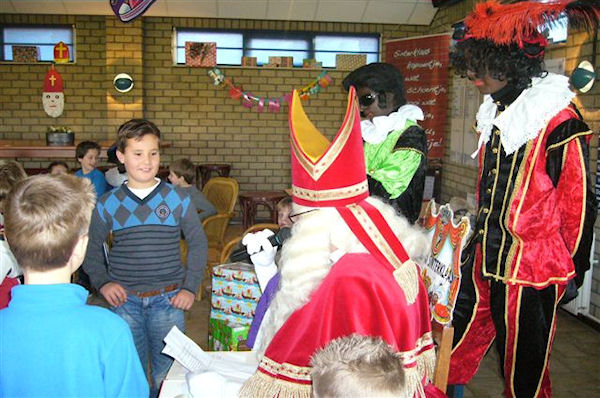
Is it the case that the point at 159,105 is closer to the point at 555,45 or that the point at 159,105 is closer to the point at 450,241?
the point at 555,45

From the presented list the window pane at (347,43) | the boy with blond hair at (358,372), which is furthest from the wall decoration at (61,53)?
the boy with blond hair at (358,372)

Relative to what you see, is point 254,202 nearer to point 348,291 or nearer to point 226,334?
point 226,334

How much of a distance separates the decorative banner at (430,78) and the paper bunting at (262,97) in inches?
60.5

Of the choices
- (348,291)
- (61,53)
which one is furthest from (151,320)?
(61,53)

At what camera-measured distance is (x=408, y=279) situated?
1.74m

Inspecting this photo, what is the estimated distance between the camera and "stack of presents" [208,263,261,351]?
272cm

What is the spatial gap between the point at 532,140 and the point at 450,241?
2.02 feet

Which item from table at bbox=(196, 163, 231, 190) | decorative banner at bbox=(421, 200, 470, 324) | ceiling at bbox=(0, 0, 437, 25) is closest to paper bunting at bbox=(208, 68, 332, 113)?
ceiling at bbox=(0, 0, 437, 25)

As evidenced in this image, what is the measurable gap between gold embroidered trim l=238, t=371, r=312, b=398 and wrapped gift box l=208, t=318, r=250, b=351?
0.86 metres

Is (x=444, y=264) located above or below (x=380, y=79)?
below

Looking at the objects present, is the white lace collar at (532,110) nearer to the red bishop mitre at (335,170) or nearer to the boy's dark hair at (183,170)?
the red bishop mitre at (335,170)

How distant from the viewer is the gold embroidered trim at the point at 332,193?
5.64 feet

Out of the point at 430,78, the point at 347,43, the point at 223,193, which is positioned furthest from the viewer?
the point at 347,43

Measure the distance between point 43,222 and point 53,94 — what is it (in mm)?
7349
